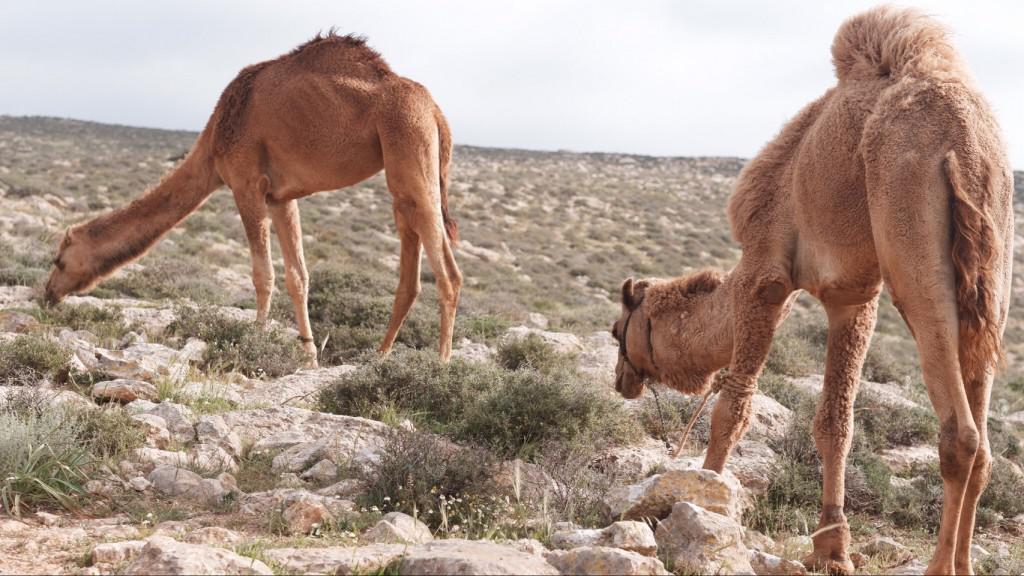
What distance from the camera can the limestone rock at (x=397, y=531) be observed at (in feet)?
13.7

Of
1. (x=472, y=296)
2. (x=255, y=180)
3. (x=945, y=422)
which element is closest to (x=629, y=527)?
(x=945, y=422)

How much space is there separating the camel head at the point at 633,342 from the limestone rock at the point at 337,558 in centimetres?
247

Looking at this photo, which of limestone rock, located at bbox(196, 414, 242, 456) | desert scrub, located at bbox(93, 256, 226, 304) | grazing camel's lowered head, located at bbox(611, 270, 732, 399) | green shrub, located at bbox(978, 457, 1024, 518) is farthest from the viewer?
desert scrub, located at bbox(93, 256, 226, 304)

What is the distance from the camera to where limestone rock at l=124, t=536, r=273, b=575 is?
3107 millimetres

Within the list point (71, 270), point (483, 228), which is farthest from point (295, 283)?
point (483, 228)

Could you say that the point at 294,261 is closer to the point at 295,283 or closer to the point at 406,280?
the point at 295,283

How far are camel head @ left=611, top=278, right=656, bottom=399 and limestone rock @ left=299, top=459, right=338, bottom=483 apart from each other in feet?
6.34

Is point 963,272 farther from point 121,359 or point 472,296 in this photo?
point 472,296

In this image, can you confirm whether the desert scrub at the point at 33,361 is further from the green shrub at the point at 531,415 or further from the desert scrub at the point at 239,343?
the green shrub at the point at 531,415

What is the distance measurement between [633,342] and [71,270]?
649 cm

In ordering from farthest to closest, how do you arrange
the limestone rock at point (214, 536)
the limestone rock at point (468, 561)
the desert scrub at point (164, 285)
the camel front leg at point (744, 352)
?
the desert scrub at point (164, 285)
the camel front leg at point (744, 352)
the limestone rock at point (214, 536)
the limestone rock at point (468, 561)

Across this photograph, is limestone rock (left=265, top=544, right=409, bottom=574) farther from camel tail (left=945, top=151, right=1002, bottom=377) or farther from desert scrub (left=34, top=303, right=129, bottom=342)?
desert scrub (left=34, top=303, right=129, bottom=342)

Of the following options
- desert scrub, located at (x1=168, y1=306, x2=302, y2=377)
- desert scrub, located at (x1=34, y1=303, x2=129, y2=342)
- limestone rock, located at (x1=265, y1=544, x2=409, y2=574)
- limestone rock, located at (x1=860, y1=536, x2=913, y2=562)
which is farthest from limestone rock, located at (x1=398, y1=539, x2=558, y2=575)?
desert scrub, located at (x1=34, y1=303, x2=129, y2=342)

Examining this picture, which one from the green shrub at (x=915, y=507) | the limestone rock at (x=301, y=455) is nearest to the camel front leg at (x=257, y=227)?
the limestone rock at (x=301, y=455)
